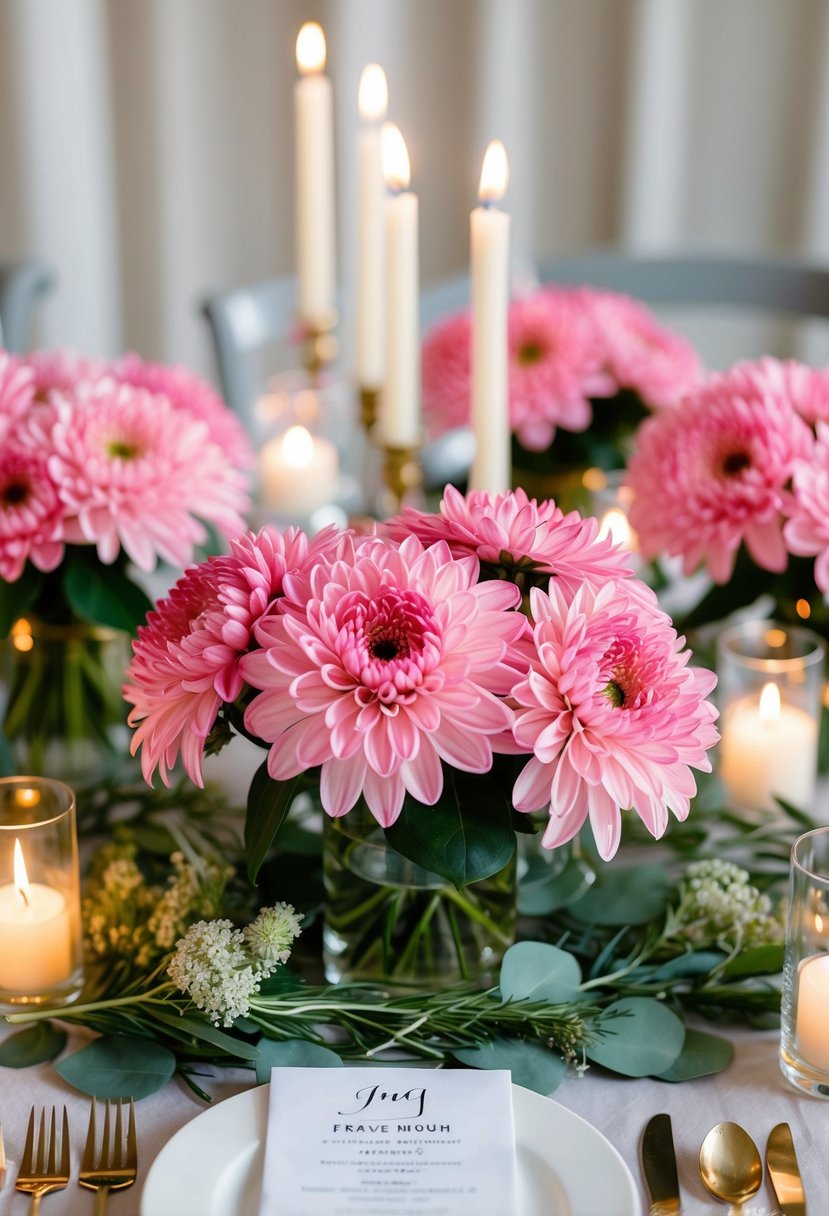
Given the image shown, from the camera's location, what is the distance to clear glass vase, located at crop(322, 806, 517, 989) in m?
0.71

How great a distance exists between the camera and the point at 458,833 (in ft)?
2.03

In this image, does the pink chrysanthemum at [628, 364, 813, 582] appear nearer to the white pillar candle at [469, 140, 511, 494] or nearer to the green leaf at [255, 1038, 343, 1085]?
the white pillar candle at [469, 140, 511, 494]

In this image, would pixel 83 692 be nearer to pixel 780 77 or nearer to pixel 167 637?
pixel 167 637

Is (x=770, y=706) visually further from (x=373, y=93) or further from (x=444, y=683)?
(x=373, y=93)

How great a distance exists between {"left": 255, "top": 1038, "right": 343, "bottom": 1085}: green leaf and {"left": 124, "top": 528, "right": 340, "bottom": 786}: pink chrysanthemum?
0.16 metres

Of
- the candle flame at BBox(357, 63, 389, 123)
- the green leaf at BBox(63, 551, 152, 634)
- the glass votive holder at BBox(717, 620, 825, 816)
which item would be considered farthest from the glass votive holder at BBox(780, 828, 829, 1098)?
the candle flame at BBox(357, 63, 389, 123)

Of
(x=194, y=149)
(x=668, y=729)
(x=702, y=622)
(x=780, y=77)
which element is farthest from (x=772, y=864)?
(x=194, y=149)

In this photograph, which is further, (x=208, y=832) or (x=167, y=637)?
(x=208, y=832)

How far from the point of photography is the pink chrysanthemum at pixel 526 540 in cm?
65

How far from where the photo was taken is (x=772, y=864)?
0.89 m

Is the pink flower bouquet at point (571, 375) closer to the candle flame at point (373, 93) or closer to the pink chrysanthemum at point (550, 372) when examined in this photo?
the pink chrysanthemum at point (550, 372)

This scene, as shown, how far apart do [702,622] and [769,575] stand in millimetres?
61

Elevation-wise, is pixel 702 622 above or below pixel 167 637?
below

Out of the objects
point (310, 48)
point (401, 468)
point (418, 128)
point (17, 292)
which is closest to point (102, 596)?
point (401, 468)
